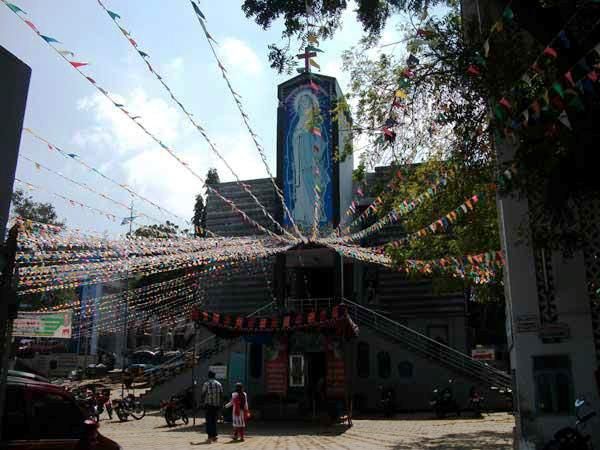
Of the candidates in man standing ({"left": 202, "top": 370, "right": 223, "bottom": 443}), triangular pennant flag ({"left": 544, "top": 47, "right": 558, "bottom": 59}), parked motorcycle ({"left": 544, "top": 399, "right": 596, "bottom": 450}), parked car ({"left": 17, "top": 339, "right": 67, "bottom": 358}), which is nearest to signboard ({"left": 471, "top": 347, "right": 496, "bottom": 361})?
man standing ({"left": 202, "top": 370, "right": 223, "bottom": 443})

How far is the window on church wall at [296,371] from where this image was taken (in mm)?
19578

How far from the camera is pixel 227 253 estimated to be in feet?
57.1

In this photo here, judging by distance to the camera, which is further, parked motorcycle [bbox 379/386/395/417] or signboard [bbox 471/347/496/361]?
signboard [bbox 471/347/496/361]

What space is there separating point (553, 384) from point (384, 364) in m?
12.3

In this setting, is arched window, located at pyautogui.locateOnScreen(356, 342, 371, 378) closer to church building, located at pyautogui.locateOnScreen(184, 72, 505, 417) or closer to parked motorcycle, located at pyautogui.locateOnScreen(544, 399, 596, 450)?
church building, located at pyautogui.locateOnScreen(184, 72, 505, 417)

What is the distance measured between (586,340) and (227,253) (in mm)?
10727

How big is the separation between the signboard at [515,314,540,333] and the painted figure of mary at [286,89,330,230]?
13.3 m

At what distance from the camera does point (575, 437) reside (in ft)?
27.9

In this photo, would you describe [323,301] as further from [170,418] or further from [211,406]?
[211,406]

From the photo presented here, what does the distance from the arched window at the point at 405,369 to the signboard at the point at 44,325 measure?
44.9ft

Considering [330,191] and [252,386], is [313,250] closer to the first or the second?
[330,191]

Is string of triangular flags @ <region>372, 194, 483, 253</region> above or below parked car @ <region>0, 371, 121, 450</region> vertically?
above

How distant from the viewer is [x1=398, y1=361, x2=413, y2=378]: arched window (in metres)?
21.0

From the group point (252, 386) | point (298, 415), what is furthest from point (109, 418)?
point (298, 415)
